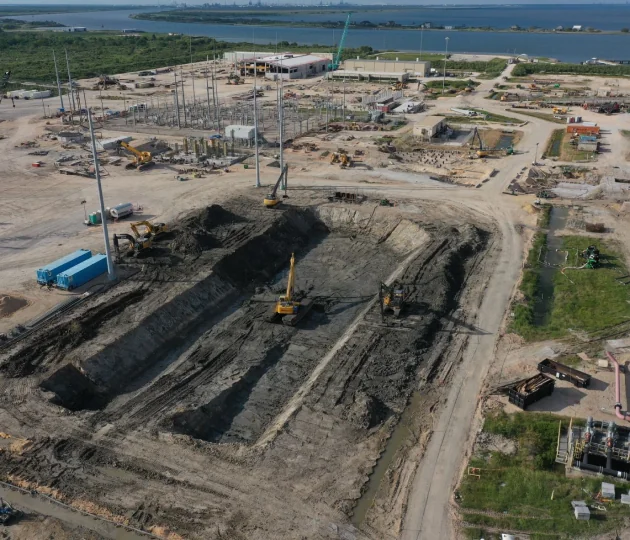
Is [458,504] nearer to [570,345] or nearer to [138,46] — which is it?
[570,345]

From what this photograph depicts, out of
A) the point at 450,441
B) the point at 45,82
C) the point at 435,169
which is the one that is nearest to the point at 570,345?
the point at 450,441

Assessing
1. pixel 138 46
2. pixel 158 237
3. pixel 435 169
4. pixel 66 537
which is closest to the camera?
pixel 66 537

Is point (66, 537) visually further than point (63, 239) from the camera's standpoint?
No

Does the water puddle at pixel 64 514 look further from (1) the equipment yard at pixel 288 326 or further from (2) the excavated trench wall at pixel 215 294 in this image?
(2) the excavated trench wall at pixel 215 294

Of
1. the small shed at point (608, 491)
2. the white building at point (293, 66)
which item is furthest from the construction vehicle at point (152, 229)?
the white building at point (293, 66)

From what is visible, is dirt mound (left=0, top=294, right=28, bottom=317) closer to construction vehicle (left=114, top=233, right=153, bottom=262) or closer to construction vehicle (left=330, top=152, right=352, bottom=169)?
construction vehicle (left=114, top=233, right=153, bottom=262)

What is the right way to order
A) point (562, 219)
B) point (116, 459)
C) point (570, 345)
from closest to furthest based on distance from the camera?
point (116, 459), point (570, 345), point (562, 219)

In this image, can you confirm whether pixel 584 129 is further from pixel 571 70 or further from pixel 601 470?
pixel 571 70
